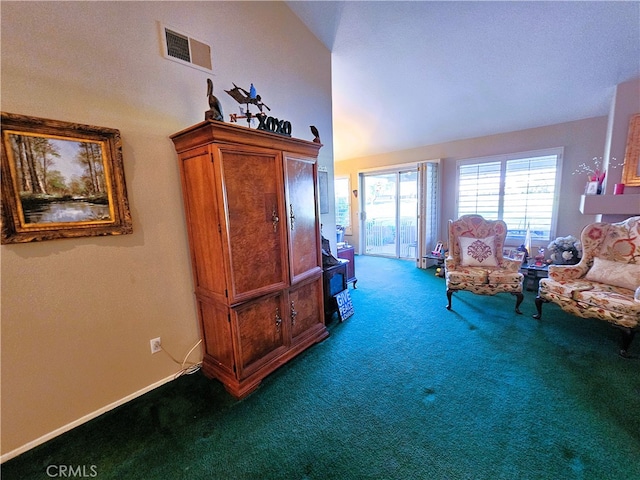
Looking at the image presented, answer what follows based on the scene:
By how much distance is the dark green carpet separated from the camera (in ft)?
4.44

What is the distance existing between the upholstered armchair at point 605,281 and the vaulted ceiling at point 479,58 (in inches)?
69.9

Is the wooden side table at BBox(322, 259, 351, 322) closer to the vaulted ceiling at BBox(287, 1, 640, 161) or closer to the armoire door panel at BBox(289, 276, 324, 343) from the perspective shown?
the armoire door panel at BBox(289, 276, 324, 343)

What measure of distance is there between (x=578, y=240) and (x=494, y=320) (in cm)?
220

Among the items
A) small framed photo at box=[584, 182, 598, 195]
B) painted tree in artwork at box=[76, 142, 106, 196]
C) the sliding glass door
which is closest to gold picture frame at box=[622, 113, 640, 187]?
small framed photo at box=[584, 182, 598, 195]

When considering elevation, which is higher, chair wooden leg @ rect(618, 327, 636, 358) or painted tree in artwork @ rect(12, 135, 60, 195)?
painted tree in artwork @ rect(12, 135, 60, 195)

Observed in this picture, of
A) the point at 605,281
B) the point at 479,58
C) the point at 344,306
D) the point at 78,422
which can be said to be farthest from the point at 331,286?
the point at 479,58

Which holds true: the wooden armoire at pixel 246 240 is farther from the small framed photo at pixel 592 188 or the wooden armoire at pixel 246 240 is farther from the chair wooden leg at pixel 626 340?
the small framed photo at pixel 592 188

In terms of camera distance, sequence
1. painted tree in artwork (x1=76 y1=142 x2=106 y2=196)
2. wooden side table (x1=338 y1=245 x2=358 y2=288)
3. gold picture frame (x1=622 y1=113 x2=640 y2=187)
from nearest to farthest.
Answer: painted tree in artwork (x1=76 y1=142 x2=106 y2=196), gold picture frame (x1=622 y1=113 x2=640 y2=187), wooden side table (x1=338 y1=245 x2=358 y2=288)

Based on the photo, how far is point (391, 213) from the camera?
581 cm

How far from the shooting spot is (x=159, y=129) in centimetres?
188

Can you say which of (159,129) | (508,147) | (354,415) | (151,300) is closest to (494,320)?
(354,415)

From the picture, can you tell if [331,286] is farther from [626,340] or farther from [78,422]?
[626,340]

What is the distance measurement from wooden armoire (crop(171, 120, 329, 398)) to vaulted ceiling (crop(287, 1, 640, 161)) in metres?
1.76

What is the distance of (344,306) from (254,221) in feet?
5.29
